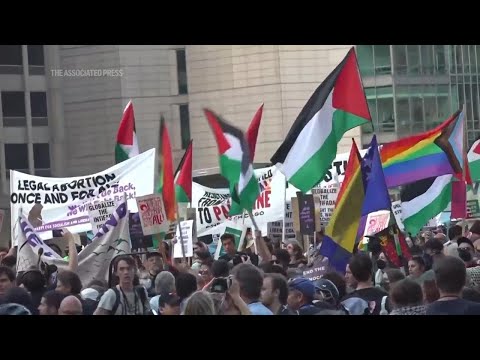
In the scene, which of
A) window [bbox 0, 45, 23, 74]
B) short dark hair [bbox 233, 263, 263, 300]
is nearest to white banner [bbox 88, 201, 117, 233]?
short dark hair [bbox 233, 263, 263, 300]

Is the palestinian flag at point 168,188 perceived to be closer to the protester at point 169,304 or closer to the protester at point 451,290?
the protester at point 169,304

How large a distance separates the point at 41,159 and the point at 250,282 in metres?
45.6

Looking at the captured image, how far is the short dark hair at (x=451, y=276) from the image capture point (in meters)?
7.14

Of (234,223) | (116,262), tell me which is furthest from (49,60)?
(116,262)

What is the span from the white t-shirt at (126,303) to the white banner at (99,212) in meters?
6.18

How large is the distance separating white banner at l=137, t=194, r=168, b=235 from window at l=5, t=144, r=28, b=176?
37.0 meters

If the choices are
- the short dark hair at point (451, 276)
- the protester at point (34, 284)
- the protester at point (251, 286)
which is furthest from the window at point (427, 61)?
the short dark hair at point (451, 276)

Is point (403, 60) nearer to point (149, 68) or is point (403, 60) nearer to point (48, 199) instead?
point (149, 68)

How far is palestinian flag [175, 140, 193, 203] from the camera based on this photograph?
16.2 metres

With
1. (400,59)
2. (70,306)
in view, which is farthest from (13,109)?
(70,306)

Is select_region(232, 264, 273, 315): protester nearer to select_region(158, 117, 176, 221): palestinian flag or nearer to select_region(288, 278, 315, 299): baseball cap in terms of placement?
select_region(288, 278, 315, 299): baseball cap

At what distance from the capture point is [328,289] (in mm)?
8508

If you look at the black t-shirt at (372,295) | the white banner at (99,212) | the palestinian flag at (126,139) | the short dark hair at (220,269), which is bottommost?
the black t-shirt at (372,295)

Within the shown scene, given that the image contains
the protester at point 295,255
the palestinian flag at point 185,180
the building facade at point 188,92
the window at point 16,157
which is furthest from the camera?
the building facade at point 188,92
